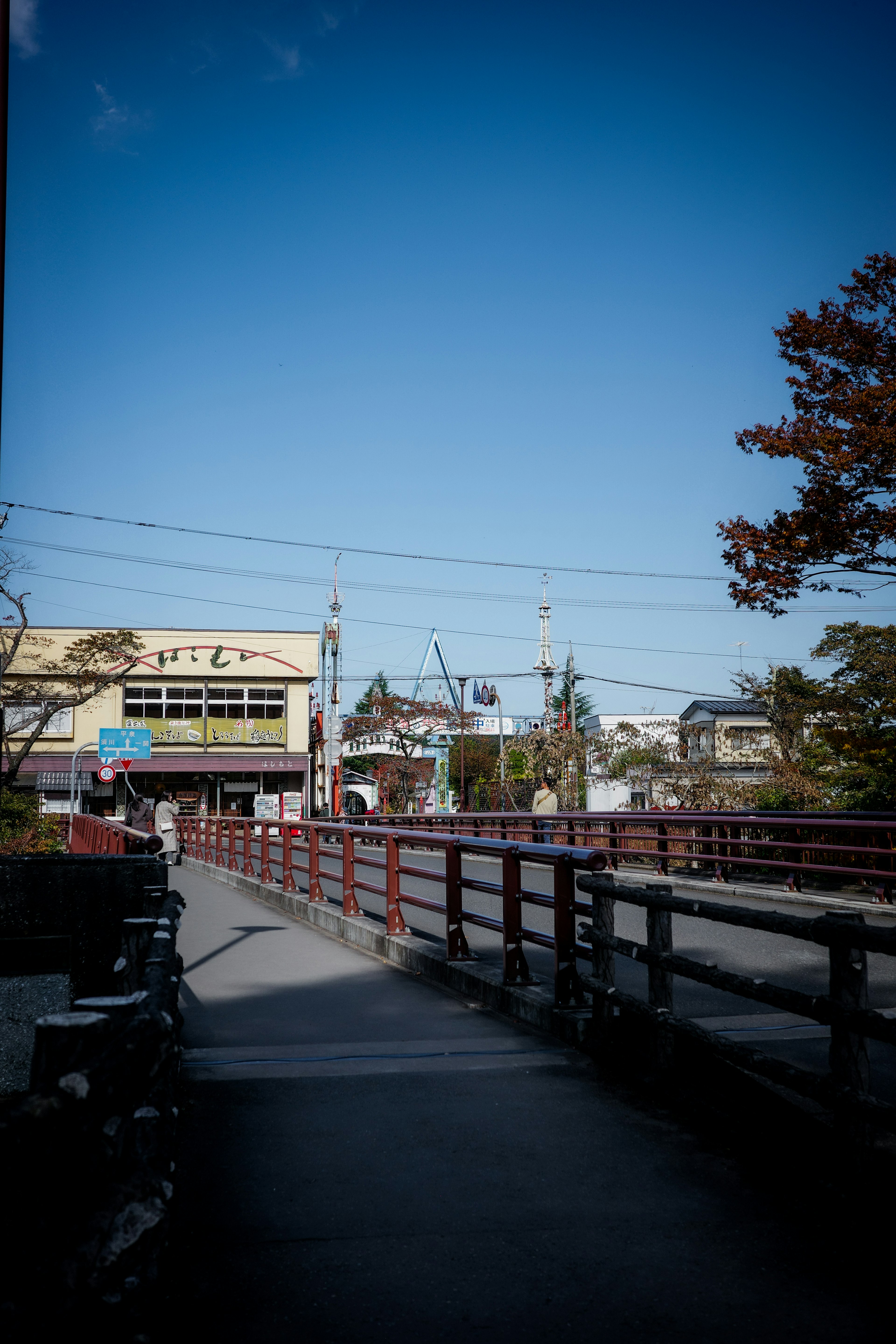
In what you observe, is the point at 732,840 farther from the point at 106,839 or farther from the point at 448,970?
the point at 106,839

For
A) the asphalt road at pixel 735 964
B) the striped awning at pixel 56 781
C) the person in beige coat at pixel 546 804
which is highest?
the striped awning at pixel 56 781

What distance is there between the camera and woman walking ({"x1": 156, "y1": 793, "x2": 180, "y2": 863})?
2158 centimetres

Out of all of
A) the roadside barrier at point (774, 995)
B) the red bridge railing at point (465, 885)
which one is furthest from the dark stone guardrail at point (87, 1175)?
the red bridge railing at point (465, 885)

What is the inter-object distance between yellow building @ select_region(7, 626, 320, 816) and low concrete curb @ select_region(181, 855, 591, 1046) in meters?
38.4

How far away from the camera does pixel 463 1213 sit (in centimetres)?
382

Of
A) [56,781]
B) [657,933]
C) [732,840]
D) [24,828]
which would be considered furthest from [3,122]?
[56,781]

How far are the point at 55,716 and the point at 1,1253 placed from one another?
51.8 m

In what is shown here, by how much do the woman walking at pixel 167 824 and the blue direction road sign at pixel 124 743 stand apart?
15.8 m

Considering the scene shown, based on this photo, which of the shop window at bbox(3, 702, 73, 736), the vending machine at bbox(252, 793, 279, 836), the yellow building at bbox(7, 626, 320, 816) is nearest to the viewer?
the vending machine at bbox(252, 793, 279, 836)

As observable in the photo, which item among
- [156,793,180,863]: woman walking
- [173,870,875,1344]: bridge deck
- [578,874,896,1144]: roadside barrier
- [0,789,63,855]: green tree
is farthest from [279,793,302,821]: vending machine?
[578,874,896,1144]: roadside barrier

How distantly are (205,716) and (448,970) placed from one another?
45904mm

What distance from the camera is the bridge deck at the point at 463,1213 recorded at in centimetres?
306

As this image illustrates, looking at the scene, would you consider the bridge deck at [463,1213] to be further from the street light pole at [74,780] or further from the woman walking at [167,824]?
the street light pole at [74,780]

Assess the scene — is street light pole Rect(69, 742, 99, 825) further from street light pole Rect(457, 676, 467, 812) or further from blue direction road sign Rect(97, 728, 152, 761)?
street light pole Rect(457, 676, 467, 812)
